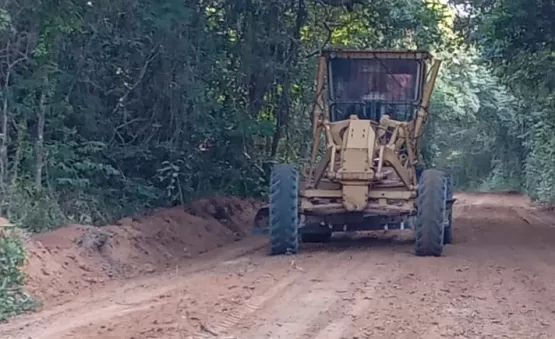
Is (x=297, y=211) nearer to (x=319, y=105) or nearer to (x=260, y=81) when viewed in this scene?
(x=319, y=105)

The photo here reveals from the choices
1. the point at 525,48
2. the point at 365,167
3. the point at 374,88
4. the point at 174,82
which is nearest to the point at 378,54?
the point at 374,88

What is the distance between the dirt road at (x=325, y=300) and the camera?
28.3ft

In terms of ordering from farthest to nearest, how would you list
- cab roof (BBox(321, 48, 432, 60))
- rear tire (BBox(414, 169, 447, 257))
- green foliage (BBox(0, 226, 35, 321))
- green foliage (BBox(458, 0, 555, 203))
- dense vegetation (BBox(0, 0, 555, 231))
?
green foliage (BBox(458, 0, 555, 203))
cab roof (BBox(321, 48, 432, 60))
dense vegetation (BBox(0, 0, 555, 231))
rear tire (BBox(414, 169, 447, 257))
green foliage (BBox(0, 226, 35, 321))

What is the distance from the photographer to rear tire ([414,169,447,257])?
14.1m

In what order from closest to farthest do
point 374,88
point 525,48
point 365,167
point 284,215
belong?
point 284,215 < point 365,167 < point 374,88 < point 525,48

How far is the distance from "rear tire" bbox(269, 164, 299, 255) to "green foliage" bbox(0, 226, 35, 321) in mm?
4294

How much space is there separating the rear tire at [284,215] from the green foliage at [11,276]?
4.29m

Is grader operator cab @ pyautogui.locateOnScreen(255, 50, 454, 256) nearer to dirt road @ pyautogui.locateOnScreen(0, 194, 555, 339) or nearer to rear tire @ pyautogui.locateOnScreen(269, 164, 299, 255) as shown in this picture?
rear tire @ pyautogui.locateOnScreen(269, 164, 299, 255)

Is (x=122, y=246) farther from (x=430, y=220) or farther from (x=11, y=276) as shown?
(x=430, y=220)

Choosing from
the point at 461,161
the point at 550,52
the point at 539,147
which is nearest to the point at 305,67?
the point at 550,52

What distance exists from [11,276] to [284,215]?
484 centimetres

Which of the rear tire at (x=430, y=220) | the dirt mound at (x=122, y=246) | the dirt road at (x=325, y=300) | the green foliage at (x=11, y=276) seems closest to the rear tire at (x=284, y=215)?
the dirt road at (x=325, y=300)

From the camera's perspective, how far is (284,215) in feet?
47.9

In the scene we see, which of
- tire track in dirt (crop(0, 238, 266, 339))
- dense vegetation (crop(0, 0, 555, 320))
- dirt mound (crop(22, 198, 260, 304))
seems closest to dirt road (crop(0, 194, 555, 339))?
tire track in dirt (crop(0, 238, 266, 339))
